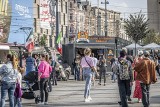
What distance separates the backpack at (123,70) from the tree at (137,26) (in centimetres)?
4751

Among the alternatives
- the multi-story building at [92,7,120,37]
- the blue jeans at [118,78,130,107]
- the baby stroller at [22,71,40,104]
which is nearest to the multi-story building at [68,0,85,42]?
the multi-story building at [92,7,120,37]

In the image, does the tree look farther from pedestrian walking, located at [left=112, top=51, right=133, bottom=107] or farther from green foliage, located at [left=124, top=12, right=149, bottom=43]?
pedestrian walking, located at [left=112, top=51, right=133, bottom=107]

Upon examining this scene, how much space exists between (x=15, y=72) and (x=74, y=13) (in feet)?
261

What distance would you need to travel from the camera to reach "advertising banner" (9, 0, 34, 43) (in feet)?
187

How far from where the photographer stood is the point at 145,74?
12.1 metres

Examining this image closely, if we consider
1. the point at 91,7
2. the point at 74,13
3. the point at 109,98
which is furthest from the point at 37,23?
the point at 109,98

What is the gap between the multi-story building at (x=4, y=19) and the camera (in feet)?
176

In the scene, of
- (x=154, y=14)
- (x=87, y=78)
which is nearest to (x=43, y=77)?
(x=87, y=78)

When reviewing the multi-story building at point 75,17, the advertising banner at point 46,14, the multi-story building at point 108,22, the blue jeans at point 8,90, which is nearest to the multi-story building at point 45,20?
the advertising banner at point 46,14

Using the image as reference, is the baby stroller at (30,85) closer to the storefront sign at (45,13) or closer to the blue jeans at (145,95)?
the blue jeans at (145,95)

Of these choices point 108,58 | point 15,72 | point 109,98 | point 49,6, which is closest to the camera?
point 15,72

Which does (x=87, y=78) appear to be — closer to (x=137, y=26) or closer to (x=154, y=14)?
(x=137, y=26)

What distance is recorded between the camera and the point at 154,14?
132m

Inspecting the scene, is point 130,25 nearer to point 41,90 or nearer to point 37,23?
point 37,23
